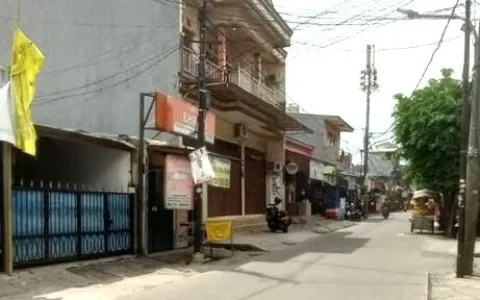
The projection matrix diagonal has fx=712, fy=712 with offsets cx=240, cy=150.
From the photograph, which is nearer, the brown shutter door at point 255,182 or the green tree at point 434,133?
the green tree at point 434,133

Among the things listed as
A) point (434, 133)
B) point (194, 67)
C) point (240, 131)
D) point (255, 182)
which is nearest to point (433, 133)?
point (434, 133)

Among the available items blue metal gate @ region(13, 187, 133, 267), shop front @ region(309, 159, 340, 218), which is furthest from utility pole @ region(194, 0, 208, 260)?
shop front @ region(309, 159, 340, 218)

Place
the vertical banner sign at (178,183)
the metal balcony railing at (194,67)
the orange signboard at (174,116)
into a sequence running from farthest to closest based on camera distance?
the metal balcony railing at (194,67) < the vertical banner sign at (178,183) < the orange signboard at (174,116)

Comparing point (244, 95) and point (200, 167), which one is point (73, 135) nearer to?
point (200, 167)

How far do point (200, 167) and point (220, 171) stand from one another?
245cm

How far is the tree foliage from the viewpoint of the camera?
2584cm

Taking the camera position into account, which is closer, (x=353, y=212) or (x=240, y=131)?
(x=240, y=131)

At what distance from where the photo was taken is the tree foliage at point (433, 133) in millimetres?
Result: 25844

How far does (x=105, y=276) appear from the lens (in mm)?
14148

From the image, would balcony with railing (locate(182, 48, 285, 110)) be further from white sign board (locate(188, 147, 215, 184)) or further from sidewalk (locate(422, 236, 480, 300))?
sidewalk (locate(422, 236, 480, 300))

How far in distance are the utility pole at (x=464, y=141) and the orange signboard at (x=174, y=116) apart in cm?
663

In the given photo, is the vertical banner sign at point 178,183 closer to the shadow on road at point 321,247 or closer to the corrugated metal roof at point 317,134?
the shadow on road at point 321,247

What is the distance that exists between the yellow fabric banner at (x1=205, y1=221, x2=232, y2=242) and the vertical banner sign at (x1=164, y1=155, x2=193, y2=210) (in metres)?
0.80

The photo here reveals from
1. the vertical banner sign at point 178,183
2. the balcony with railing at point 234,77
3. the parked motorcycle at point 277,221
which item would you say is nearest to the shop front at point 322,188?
the balcony with railing at point 234,77
